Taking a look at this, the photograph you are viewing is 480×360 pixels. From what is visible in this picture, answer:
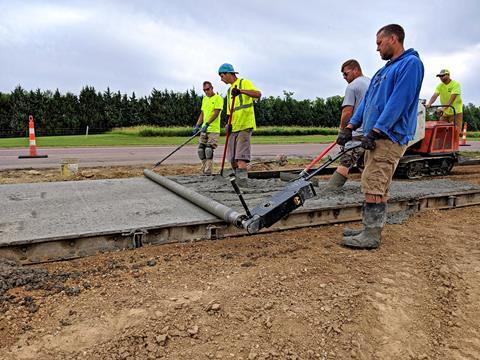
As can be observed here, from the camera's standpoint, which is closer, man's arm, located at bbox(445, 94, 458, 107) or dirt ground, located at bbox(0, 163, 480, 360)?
dirt ground, located at bbox(0, 163, 480, 360)

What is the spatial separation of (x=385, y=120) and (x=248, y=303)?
197 centimetres

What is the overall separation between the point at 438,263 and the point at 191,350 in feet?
7.83

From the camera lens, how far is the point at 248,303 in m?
2.72

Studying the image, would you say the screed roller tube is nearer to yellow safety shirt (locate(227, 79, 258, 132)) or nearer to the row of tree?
yellow safety shirt (locate(227, 79, 258, 132))

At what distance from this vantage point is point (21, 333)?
2387 millimetres

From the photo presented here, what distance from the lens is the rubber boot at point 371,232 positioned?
3.83m

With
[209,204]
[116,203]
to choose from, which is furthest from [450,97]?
[116,203]

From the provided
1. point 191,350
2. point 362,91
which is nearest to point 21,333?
point 191,350

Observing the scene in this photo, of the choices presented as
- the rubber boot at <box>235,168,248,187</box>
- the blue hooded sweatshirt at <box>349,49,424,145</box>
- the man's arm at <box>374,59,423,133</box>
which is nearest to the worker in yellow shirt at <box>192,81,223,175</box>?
the rubber boot at <box>235,168,248,187</box>

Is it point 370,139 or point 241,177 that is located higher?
point 370,139

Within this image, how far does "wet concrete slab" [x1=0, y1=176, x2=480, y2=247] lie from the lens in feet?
11.8

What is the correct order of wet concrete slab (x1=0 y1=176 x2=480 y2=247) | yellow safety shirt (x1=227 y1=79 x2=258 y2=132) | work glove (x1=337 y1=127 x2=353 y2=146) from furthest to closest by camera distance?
yellow safety shirt (x1=227 y1=79 x2=258 y2=132), work glove (x1=337 y1=127 x2=353 y2=146), wet concrete slab (x1=0 y1=176 x2=480 y2=247)

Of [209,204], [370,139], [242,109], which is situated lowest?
[209,204]

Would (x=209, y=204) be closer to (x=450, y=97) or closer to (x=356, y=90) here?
(x=356, y=90)
